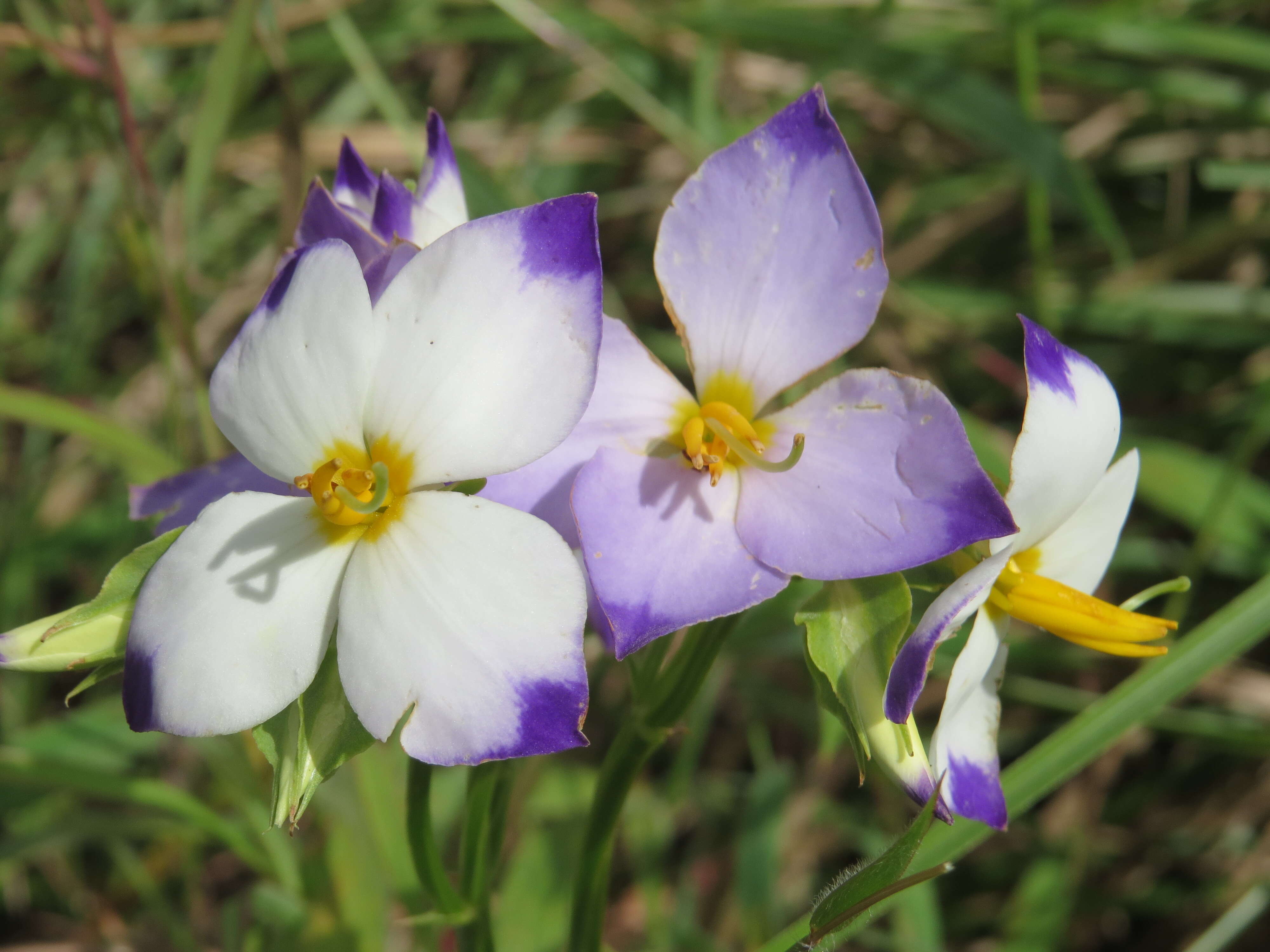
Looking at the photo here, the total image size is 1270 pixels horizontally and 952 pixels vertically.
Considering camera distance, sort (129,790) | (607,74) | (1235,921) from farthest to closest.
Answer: (607,74) < (1235,921) < (129,790)

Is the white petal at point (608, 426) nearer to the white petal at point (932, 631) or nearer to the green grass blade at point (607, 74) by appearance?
the white petal at point (932, 631)

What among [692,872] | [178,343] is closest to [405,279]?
[178,343]

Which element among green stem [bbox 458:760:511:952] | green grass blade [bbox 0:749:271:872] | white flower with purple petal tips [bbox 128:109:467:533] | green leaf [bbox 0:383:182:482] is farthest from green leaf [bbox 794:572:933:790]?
green leaf [bbox 0:383:182:482]

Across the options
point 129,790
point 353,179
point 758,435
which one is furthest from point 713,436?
point 129,790

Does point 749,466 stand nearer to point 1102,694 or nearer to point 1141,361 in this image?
point 1102,694

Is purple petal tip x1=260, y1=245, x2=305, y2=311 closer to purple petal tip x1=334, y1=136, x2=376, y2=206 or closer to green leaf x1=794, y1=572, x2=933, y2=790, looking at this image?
purple petal tip x1=334, y1=136, x2=376, y2=206

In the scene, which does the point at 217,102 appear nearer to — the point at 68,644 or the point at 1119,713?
the point at 68,644
